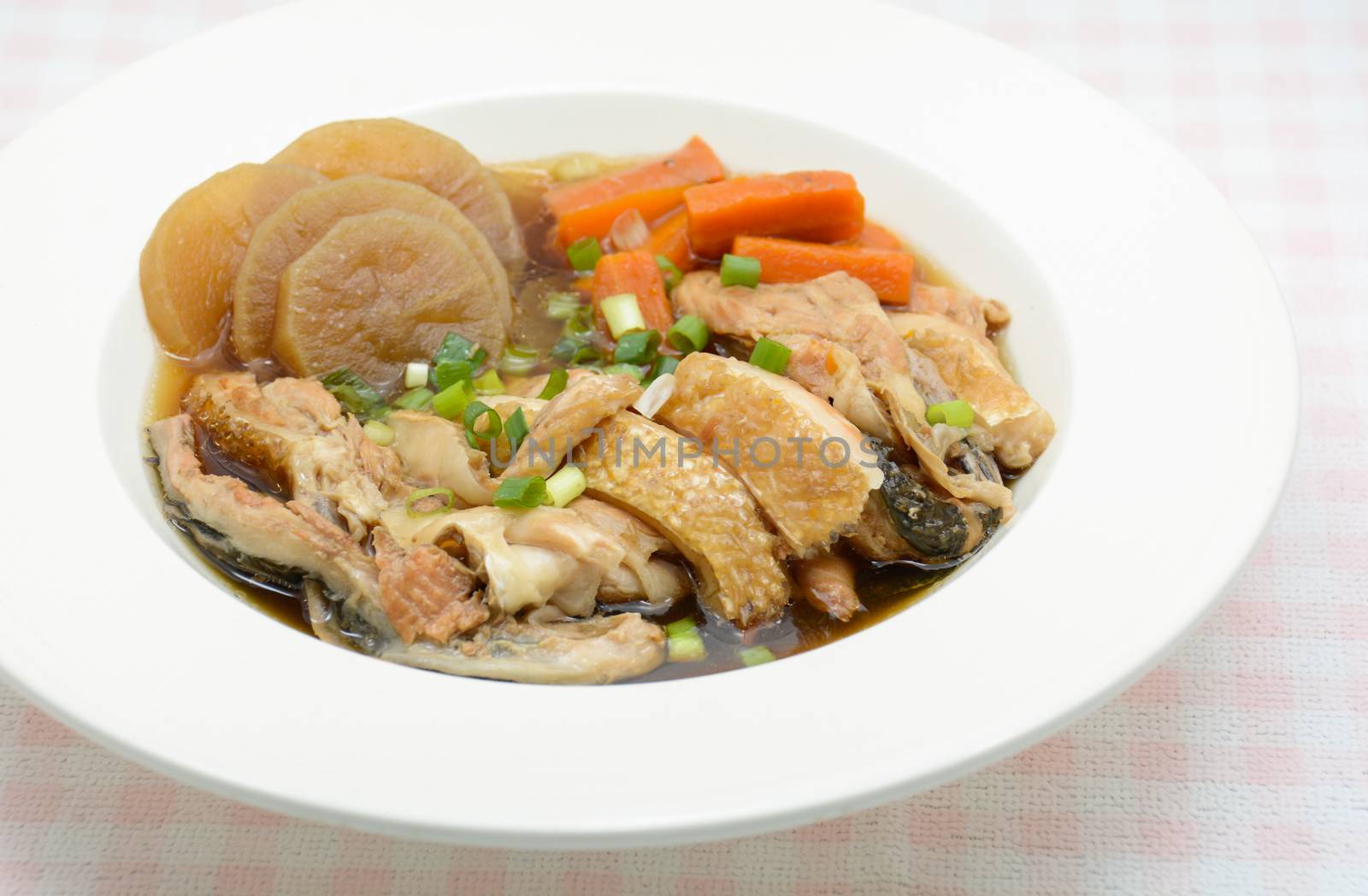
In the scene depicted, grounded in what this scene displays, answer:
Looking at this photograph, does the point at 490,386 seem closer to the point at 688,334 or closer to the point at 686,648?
the point at 688,334

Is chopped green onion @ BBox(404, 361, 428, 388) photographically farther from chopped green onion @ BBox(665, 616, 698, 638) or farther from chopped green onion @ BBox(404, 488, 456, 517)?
chopped green onion @ BBox(665, 616, 698, 638)

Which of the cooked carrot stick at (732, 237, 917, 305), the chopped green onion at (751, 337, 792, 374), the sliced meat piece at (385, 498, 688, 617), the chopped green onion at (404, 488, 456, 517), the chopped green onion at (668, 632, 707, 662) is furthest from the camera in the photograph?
the cooked carrot stick at (732, 237, 917, 305)

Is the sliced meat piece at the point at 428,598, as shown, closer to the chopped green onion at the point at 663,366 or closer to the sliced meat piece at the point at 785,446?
the sliced meat piece at the point at 785,446

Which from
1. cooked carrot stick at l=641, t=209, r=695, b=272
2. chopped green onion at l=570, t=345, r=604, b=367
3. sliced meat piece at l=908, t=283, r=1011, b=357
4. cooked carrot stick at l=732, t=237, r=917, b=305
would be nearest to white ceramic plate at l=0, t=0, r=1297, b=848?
sliced meat piece at l=908, t=283, r=1011, b=357

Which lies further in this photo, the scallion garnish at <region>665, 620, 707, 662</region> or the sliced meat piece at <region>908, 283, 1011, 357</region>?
the sliced meat piece at <region>908, 283, 1011, 357</region>

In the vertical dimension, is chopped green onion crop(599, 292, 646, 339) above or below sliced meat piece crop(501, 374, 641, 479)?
below

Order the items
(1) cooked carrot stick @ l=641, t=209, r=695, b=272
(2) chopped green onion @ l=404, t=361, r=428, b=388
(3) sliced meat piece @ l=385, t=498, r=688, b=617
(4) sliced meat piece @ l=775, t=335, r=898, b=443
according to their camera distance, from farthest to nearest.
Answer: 1. (1) cooked carrot stick @ l=641, t=209, r=695, b=272
2. (2) chopped green onion @ l=404, t=361, r=428, b=388
3. (4) sliced meat piece @ l=775, t=335, r=898, b=443
4. (3) sliced meat piece @ l=385, t=498, r=688, b=617

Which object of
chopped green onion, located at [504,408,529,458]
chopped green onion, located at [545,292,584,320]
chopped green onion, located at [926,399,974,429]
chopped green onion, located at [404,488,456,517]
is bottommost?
chopped green onion, located at [404,488,456,517]

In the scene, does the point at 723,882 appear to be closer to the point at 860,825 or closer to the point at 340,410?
the point at 860,825
